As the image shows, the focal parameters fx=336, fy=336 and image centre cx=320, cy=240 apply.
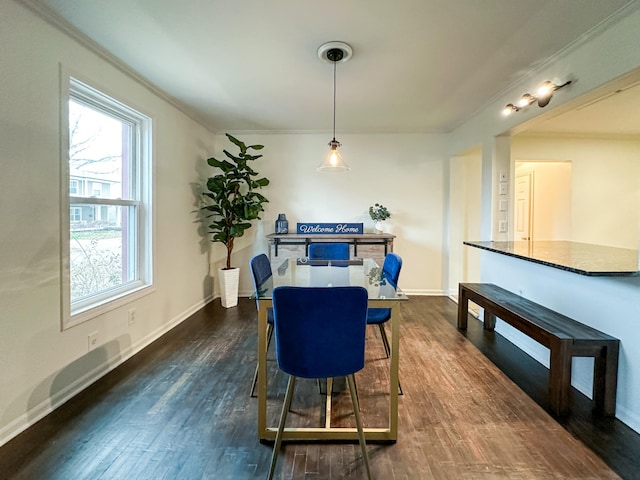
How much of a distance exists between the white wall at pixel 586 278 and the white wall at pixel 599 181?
4.79 ft

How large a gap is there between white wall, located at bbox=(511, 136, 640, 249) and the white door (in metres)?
0.68

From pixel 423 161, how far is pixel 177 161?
3.39m

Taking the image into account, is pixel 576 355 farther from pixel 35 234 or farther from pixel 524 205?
pixel 524 205

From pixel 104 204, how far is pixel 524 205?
5712 millimetres

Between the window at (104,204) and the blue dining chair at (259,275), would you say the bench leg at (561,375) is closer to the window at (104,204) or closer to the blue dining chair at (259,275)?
the blue dining chair at (259,275)

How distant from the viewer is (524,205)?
17.7 feet

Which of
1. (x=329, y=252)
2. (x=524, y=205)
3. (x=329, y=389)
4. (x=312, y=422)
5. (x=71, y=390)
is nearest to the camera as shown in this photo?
(x=312, y=422)

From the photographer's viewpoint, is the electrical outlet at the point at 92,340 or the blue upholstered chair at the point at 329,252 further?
the blue upholstered chair at the point at 329,252

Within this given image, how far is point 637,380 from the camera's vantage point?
75.7 inches

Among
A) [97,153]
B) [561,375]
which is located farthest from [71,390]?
[561,375]

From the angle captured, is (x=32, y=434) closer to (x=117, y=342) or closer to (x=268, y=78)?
(x=117, y=342)

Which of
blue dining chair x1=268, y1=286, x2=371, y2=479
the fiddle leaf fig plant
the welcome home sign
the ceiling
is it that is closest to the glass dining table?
blue dining chair x1=268, y1=286, x2=371, y2=479

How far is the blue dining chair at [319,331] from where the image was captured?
4.98ft

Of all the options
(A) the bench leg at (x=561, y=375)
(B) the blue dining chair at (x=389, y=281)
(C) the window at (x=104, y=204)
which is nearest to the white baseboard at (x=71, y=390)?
(C) the window at (x=104, y=204)
